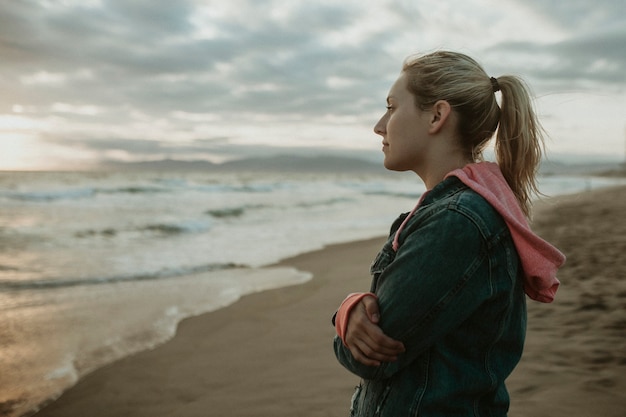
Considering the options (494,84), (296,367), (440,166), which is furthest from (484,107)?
(296,367)

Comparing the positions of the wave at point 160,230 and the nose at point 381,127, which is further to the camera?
the wave at point 160,230

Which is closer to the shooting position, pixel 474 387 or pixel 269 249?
pixel 474 387

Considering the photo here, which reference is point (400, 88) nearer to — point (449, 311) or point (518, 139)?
point (518, 139)

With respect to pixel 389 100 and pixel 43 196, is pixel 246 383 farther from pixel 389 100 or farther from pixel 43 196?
pixel 43 196

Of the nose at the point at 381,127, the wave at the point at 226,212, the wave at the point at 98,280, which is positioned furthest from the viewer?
the wave at the point at 226,212

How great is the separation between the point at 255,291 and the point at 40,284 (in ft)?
10.0

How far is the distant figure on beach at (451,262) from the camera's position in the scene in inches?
48.6

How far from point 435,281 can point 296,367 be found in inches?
118

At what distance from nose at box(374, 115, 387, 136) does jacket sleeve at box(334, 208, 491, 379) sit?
1.72 feet

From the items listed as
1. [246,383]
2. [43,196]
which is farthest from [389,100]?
[43,196]

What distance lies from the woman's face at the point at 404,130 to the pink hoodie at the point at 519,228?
0.20 m

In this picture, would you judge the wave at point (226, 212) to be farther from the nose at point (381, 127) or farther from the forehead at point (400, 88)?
the forehead at point (400, 88)

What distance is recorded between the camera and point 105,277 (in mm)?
7230

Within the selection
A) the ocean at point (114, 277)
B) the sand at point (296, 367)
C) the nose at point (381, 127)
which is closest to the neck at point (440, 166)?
the nose at point (381, 127)
